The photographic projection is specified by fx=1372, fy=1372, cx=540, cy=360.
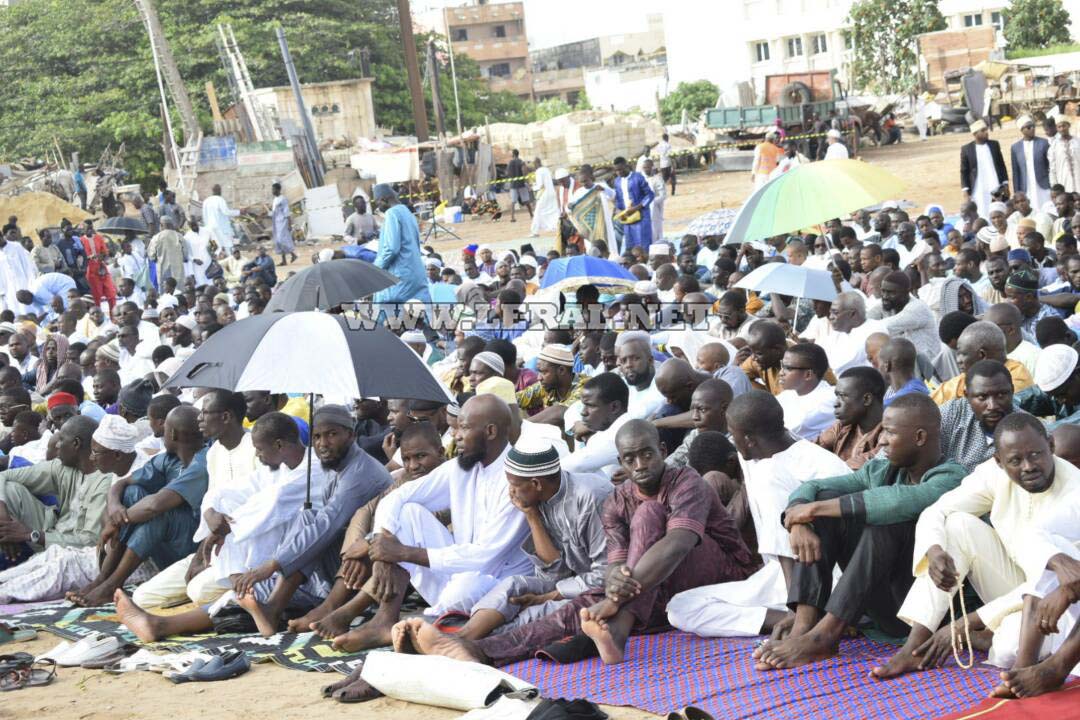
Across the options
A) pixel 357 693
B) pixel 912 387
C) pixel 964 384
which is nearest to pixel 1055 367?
pixel 964 384

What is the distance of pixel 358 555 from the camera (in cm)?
573

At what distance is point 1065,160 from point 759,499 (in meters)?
12.0

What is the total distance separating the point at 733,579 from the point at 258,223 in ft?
82.2

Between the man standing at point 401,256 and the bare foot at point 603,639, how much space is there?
21.5ft

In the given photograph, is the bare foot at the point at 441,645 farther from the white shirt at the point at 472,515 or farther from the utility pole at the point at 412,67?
the utility pole at the point at 412,67

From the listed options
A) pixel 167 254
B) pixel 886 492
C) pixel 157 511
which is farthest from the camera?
pixel 167 254

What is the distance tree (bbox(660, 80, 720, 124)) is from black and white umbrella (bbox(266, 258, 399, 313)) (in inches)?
1571

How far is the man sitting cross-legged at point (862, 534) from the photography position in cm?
468

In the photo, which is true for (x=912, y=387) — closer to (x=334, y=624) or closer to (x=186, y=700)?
(x=334, y=624)

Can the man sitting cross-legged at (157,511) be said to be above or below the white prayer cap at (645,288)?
below

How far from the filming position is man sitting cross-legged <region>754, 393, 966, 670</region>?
4.68m

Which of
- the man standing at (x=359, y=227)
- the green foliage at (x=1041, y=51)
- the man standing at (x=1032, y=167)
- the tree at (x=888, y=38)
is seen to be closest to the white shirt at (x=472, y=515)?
the man standing at (x=1032, y=167)

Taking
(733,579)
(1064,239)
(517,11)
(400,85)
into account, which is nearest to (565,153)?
(400,85)

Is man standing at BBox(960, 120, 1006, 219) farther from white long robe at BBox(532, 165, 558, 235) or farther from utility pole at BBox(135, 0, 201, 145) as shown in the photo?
utility pole at BBox(135, 0, 201, 145)
